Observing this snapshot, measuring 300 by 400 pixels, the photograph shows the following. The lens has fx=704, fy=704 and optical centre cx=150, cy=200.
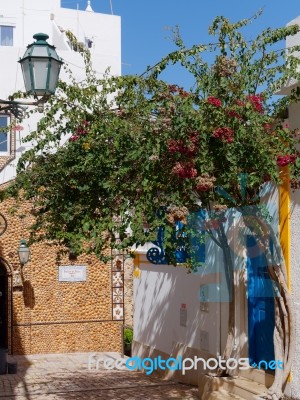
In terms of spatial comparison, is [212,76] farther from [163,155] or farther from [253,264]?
[253,264]

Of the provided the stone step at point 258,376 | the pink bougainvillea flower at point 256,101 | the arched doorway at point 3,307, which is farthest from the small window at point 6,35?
the pink bougainvillea flower at point 256,101

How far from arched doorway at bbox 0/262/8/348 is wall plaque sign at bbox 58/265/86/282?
62.2 inches

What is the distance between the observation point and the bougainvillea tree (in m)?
8.82

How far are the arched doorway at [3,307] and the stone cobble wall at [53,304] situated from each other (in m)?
0.39

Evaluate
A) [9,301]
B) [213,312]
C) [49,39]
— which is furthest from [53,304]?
[49,39]

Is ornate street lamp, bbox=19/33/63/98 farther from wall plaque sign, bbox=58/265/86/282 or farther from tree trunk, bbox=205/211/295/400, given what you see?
wall plaque sign, bbox=58/265/86/282

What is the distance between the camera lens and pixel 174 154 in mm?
9008

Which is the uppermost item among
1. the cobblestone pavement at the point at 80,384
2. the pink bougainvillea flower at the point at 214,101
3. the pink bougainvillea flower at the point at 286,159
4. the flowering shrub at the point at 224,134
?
the pink bougainvillea flower at the point at 214,101

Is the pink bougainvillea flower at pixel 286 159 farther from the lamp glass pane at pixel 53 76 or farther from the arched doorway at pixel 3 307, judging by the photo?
the arched doorway at pixel 3 307

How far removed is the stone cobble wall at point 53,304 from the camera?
19.8m

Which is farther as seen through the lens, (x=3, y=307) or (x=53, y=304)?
(x=3, y=307)

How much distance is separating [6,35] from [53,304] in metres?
15.8

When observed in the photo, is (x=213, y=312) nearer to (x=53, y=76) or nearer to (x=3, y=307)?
(x=53, y=76)

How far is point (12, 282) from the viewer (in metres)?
19.7
